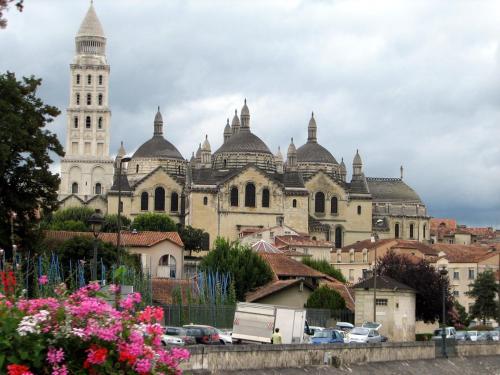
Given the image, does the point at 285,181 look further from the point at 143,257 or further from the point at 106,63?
the point at 143,257

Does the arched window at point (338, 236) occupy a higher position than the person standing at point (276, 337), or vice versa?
the arched window at point (338, 236)

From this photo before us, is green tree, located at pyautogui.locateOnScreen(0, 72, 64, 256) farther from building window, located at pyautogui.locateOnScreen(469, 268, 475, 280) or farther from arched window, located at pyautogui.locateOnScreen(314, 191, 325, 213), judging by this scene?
arched window, located at pyautogui.locateOnScreen(314, 191, 325, 213)

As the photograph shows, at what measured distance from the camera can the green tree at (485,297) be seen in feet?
263

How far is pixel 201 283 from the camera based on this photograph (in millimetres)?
63594

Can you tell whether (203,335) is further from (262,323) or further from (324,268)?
(324,268)

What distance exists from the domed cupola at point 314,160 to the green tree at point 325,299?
294ft

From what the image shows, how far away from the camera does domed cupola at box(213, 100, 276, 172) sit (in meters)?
146

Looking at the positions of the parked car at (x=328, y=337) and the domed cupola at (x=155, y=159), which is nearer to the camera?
the parked car at (x=328, y=337)

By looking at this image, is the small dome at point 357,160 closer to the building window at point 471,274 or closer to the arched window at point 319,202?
the arched window at point 319,202

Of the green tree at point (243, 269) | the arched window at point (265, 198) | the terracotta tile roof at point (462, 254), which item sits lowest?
the green tree at point (243, 269)

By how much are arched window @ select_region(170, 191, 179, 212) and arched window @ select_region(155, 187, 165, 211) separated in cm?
97

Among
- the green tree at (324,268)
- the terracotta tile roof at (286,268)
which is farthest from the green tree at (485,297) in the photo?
the green tree at (324,268)

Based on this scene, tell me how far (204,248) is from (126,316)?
119 metres

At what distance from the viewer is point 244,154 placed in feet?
481
